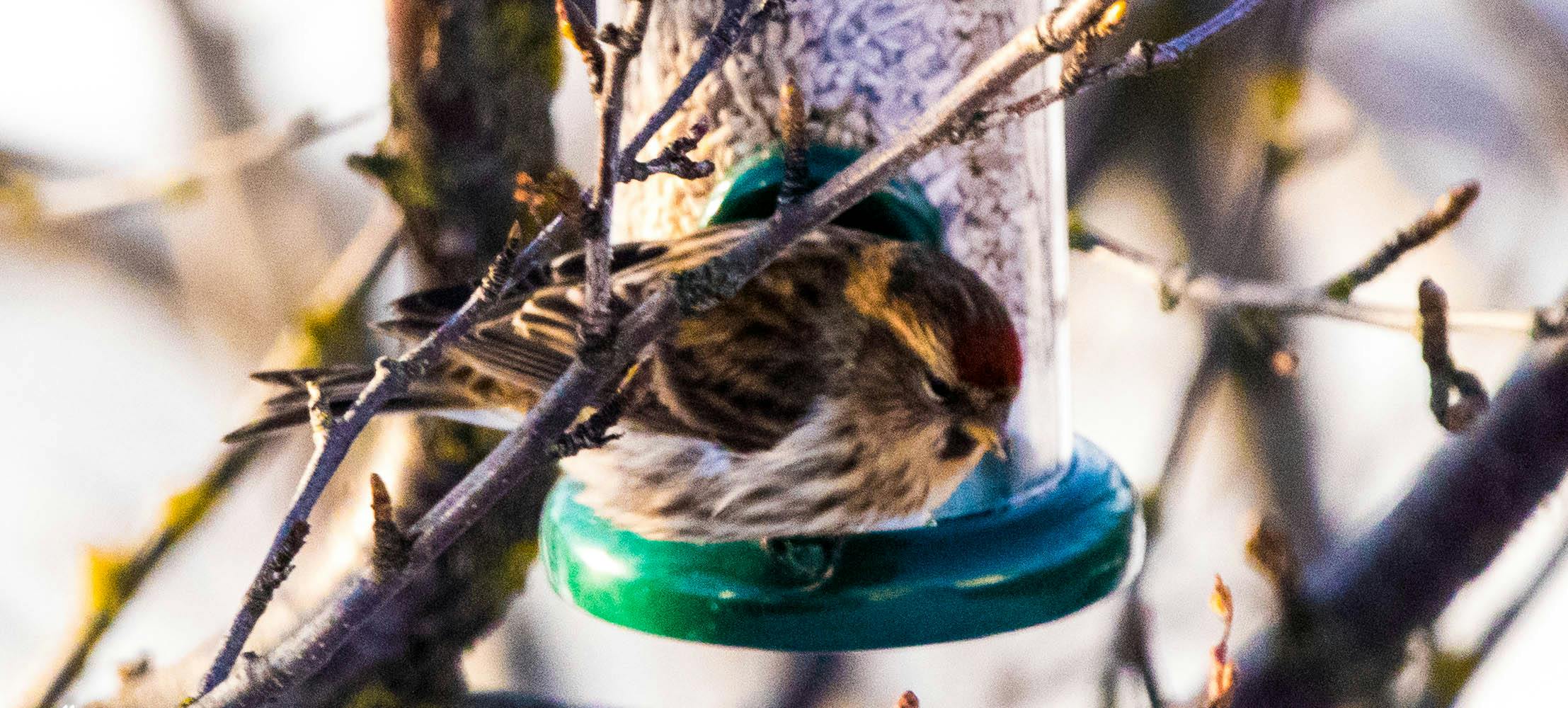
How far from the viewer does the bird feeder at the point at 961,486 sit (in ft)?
5.87

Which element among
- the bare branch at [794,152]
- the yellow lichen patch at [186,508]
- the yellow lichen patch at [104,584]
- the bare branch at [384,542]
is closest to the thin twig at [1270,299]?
the bare branch at [794,152]

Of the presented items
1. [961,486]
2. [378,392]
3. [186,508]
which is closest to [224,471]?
[186,508]

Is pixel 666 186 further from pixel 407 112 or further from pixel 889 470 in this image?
pixel 889 470

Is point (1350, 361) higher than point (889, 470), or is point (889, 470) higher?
point (889, 470)

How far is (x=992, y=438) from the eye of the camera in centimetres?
177

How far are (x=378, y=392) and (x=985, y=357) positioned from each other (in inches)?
30.7

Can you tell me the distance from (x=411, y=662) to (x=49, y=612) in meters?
3.10

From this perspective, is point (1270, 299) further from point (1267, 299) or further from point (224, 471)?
point (224, 471)

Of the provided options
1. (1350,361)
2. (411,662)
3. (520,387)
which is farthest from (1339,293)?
(1350,361)

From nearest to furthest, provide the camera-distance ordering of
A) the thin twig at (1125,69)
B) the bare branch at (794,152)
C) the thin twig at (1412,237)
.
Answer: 1. the thin twig at (1125,69)
2. the bare branch at (794,152)
3. the thin twig at (1412,237)

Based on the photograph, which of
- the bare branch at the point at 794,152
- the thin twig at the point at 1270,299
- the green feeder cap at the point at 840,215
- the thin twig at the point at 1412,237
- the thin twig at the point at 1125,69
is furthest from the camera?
the green feeder cap at the point at 840,215

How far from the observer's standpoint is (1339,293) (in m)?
2.08

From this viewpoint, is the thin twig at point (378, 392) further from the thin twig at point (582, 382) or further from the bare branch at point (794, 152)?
the bare branch at point (794, 152)

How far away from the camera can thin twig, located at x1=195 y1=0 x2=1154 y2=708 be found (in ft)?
3.74
